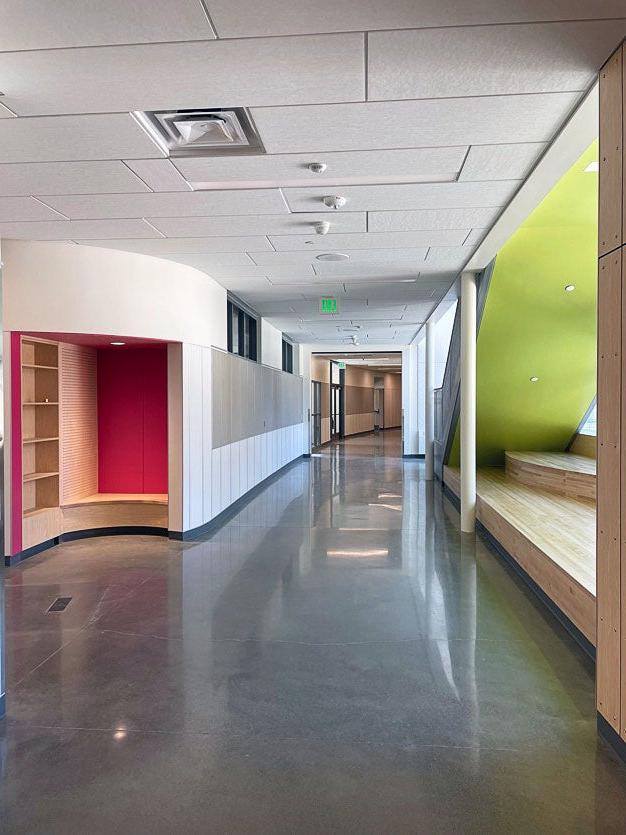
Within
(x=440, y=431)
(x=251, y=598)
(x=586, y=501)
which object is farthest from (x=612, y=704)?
(x=440, y=431)

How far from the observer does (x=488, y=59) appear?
2.79 metres

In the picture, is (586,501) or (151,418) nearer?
(586,501)

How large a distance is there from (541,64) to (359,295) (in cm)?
627

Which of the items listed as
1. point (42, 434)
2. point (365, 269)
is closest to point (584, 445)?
point (365, 269)

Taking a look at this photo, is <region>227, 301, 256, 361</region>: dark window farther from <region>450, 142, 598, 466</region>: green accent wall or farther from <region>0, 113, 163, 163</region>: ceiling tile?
<region>0, 113, 163, 163</region>: ceiling tile

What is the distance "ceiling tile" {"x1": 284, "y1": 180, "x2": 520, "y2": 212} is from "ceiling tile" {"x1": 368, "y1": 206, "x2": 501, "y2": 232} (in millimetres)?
133

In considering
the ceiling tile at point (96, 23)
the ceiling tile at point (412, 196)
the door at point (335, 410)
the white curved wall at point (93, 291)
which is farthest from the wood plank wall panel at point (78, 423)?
the door at point (335, 410)

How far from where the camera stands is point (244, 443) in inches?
383

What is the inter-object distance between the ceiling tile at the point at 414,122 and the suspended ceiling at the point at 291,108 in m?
0.01

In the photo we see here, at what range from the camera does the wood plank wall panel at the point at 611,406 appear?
2.65 meters

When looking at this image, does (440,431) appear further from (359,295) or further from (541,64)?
(541,64)

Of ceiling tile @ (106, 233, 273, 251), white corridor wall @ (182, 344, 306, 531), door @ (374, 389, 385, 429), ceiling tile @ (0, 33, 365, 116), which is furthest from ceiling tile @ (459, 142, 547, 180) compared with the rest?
door @ (374, 389, 385, 429)

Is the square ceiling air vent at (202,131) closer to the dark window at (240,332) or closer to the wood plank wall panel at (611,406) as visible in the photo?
the wood plank wall panel at (611,406)

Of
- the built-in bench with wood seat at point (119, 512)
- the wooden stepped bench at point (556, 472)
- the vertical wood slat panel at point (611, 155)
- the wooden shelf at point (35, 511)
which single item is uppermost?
the vertical wood slat panel at point (611, 155)
